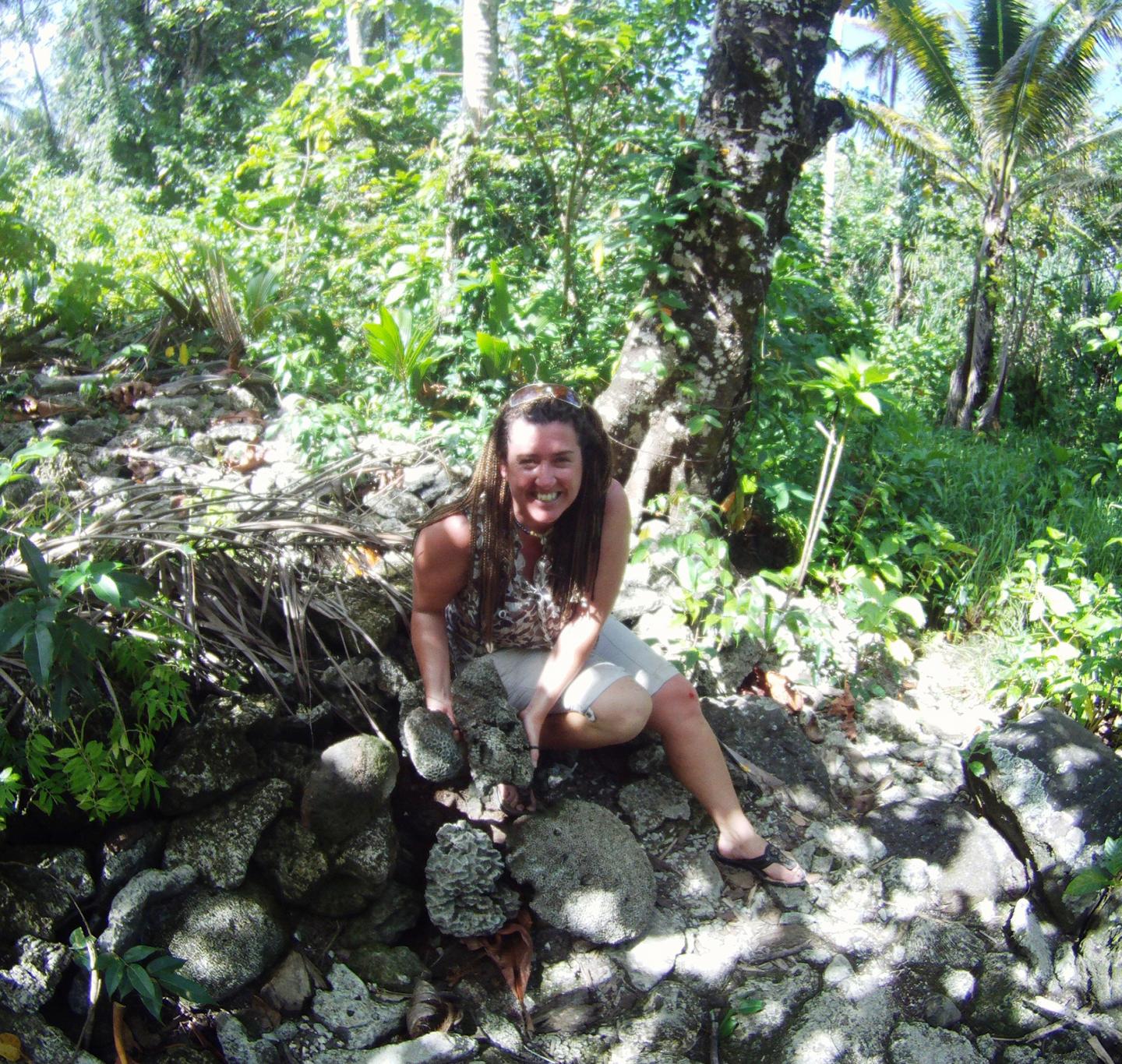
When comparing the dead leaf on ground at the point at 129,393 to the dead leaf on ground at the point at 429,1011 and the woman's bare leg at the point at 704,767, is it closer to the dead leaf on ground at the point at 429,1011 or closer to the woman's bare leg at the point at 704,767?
the woman's bare leg at the point at 704,767

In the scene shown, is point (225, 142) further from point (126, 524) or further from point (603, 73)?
point (126, 524)

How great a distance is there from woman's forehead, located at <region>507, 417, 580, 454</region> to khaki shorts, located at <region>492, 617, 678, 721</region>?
0.64m

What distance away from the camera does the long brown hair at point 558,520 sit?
2912 mm

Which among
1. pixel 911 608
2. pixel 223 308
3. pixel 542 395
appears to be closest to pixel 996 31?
pixel 223 308

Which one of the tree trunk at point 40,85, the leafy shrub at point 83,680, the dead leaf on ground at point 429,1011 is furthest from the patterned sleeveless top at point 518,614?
the tree trunk at point 40,85

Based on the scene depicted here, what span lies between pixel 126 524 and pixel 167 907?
118cm

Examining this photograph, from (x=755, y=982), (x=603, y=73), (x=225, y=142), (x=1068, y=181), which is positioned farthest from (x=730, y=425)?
(x=225, y=142)

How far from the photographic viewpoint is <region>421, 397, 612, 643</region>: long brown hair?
9.55 ft

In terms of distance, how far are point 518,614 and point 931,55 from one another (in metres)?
11.1

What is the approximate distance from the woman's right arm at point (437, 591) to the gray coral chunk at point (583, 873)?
0.43 m

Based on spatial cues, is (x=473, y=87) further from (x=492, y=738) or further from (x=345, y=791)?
(x=345, y=791)

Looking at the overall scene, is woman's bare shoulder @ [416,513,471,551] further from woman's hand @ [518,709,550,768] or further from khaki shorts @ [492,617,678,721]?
woman's hand @ [518,709,550,768]

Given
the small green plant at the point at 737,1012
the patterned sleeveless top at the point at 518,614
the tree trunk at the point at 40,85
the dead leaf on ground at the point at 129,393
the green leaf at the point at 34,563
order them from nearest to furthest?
1. the green leaf at the point at 34,563
2. the small green plant at the point at 737,1012
3. the patterned sleeveless top at the point at 518,614
4. the dead leaf on ground at the point at 129,393
5. the tree trunk at the point at 40,85

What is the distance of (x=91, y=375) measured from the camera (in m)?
5.13
